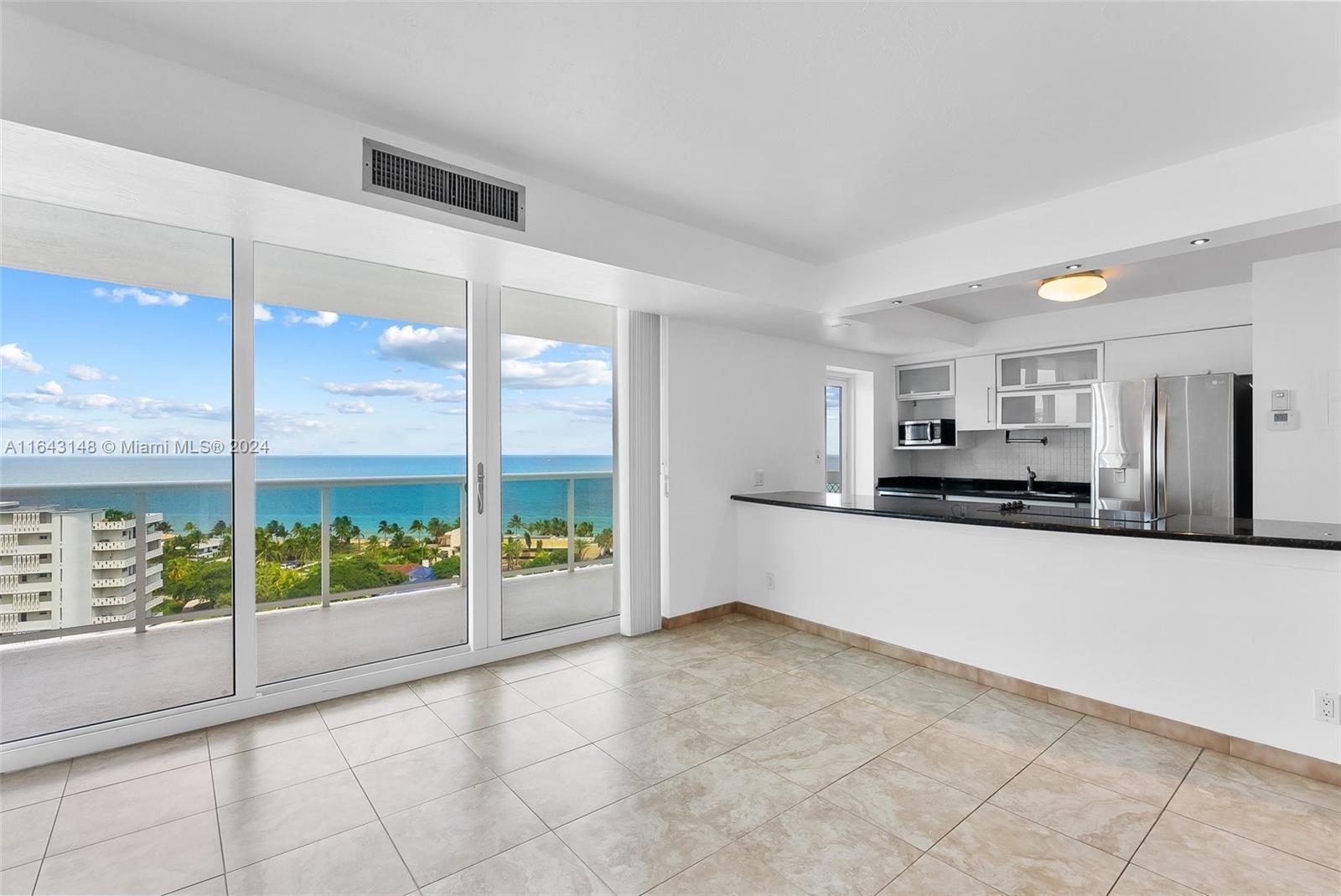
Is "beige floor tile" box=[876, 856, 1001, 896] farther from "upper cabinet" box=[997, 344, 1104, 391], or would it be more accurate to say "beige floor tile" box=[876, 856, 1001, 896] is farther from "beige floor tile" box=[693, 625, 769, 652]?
"upper cabinet" box=[997, 344, 1104, 391]

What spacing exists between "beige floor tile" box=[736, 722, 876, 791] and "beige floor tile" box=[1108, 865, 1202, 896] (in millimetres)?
902

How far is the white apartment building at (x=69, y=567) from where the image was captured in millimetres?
2562

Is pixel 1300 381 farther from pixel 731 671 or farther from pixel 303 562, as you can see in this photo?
pixel 303 562

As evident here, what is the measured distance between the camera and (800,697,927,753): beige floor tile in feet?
8.99

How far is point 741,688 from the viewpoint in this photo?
3330 mm

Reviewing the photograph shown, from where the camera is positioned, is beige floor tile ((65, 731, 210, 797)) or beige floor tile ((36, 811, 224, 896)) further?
beige floor tile ((65, 731, 210, 797))

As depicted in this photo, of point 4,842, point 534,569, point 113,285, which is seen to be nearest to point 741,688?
point 534,569

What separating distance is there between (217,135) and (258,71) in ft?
0.87

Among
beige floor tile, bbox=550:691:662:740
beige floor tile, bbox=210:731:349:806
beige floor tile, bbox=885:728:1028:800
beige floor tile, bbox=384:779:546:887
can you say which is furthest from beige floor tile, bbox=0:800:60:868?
beige floor tile, bbox=885:728:1028:800

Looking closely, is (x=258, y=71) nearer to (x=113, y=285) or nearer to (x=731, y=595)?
(x=113, y=285)

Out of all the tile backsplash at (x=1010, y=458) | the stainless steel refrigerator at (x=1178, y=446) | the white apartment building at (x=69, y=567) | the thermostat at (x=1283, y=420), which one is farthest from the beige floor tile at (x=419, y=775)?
the tile backsplash at (x=1010, y=458)

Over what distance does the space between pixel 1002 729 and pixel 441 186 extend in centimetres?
353

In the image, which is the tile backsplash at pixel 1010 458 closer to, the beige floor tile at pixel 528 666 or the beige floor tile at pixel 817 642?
the beige floor tile at pixel 817 642

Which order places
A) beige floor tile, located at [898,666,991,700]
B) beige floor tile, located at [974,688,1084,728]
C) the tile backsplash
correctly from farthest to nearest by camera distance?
the tile backsplash < beige floor tile, located at [898,666,991,700] < beige floor tile, located at [974,688,1084,728]
